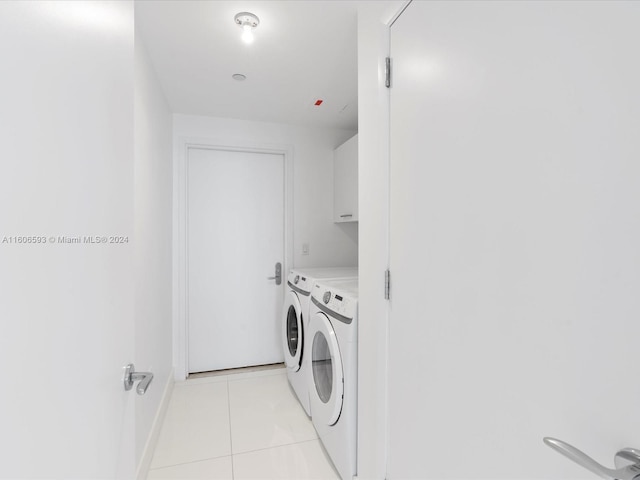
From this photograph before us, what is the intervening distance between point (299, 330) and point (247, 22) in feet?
5.90

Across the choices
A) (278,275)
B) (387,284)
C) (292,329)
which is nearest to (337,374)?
(387,284)

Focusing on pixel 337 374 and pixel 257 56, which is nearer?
pixel 337 374

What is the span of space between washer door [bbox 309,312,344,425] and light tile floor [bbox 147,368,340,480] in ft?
0.75

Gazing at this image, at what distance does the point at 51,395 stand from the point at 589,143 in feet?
2.95

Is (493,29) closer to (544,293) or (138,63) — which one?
(544,293)

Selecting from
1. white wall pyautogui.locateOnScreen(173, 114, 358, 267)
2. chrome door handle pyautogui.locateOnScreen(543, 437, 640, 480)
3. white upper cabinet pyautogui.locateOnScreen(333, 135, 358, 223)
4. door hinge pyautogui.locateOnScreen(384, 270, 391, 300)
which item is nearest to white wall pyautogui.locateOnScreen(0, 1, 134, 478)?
chrome door handle pyautogui.locateOnScreen(543, 437, 640, 480)

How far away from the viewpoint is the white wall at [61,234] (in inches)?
13.2

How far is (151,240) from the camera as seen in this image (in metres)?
1.82

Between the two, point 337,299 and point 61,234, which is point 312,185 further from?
point 61,234

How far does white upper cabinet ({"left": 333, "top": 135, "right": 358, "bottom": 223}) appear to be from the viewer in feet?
8.32

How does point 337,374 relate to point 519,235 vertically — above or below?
below

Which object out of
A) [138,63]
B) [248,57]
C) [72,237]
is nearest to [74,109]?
[72,237]

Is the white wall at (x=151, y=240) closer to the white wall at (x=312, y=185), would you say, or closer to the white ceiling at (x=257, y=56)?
the white ceiling at (x=257, y=56)

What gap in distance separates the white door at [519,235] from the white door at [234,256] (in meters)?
2.05
